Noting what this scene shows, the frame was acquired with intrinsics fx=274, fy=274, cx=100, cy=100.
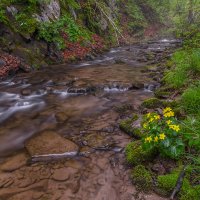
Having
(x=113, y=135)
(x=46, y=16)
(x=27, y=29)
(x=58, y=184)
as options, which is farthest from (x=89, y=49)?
(x=58, y=184)

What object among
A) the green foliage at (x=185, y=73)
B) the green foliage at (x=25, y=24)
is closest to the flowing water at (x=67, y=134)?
the green foliage at (x=185, y=73)

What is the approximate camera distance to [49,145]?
5.05 m

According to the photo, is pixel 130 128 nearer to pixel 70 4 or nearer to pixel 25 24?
pixel 25 24

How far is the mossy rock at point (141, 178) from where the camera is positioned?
12.3 ft

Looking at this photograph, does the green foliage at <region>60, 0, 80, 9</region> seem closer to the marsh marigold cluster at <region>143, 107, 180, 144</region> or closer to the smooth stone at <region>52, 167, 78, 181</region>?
the smooth stone at <region>52, 167, 78, 181</region>

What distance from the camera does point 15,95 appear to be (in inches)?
338

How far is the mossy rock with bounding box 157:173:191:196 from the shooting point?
11.5ft

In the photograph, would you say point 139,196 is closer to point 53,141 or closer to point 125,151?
point 125,151

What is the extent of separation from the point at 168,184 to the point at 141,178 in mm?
402

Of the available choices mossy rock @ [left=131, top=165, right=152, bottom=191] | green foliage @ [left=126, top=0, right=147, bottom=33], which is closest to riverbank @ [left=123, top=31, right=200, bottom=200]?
mossy rock @ [left=131, top=165, right=152, bottom=191]

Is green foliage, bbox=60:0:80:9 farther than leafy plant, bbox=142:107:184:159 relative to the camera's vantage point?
Yes

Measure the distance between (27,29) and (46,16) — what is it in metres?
2.03

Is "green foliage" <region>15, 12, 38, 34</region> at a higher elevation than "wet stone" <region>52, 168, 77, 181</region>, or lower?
higher

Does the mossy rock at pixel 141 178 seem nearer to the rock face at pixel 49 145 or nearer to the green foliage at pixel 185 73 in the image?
the rock face at pixel 49 145
